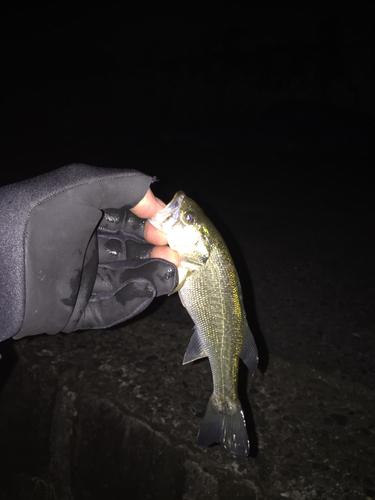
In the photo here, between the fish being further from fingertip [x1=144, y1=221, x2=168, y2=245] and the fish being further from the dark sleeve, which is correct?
the dark sleeve

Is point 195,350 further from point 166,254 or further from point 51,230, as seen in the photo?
point 51,230

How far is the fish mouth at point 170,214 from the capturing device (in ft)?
7.36

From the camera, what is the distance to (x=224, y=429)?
2199 millimetres

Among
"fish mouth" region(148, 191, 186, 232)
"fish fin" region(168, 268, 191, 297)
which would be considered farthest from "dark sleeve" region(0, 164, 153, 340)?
"fish fin" region(168, 268, 191, 297)

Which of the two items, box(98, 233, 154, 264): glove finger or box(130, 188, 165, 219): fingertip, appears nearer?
box(130, 188, 165, 219): fingertip

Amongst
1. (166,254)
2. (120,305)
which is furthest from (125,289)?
(166,254)

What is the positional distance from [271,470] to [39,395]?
188cm

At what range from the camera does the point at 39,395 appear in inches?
123

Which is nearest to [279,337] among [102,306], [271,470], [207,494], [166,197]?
[271,470]

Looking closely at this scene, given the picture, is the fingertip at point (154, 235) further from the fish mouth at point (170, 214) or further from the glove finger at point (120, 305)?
the glove finger at point (120, 305)

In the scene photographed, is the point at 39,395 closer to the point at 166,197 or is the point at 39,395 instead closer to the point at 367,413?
the point at 367,413

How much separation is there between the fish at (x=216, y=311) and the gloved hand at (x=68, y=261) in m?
0.16

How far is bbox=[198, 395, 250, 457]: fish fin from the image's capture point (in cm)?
215

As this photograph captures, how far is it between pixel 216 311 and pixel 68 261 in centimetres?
85
